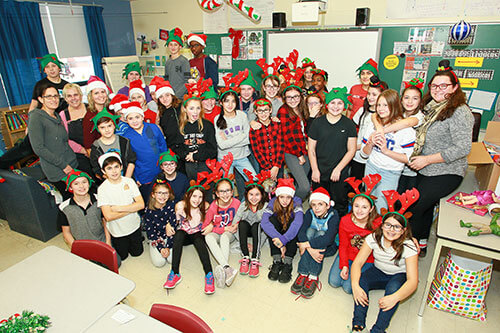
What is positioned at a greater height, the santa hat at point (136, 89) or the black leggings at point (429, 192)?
the santa hat at point (136, 89)

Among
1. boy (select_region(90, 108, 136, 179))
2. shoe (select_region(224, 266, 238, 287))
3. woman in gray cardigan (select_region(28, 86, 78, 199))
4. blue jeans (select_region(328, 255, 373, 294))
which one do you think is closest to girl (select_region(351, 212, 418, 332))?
blue jeans (select_region(328, 255, 373, 294))

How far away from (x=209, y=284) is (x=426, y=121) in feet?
6.98

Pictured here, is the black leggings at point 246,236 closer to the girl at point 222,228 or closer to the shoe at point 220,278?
the girl at point 222,228

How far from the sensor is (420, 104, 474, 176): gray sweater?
225 centimetres

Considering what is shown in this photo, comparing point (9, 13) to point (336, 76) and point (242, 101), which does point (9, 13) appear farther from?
point (336, 76)

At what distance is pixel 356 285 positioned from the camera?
2.21 metres

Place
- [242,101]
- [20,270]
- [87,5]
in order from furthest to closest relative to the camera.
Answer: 1. [87,5]
2. [242,101]
3. [20,270]

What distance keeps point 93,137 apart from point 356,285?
2.75 meters

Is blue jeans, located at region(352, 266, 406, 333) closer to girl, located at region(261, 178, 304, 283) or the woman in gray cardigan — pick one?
girl, located at region(261, 178, 304, 283)

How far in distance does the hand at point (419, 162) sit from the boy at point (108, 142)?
2415 mm

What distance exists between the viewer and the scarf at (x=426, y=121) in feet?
7.77

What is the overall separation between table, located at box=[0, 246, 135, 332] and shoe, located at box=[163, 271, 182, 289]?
0.83 metres

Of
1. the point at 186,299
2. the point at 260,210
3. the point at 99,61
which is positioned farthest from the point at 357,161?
the point at 99,61

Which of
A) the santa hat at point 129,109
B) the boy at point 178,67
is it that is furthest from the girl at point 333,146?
the boy at point 178,67
